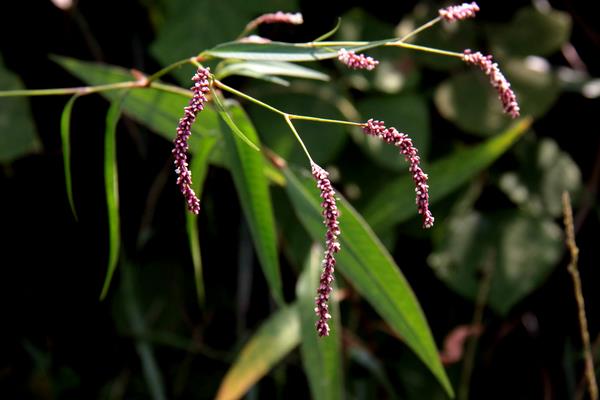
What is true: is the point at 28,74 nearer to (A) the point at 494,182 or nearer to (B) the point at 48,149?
(B) the point at 48,149

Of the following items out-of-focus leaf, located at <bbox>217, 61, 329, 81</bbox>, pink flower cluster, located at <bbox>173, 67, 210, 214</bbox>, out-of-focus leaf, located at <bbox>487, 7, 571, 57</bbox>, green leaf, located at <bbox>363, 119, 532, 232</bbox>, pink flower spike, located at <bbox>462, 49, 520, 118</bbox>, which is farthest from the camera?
out-of-focus leaf, located at <bbox>487, 7, 571, 57</bbox>

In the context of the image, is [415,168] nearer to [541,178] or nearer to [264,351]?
[264,351]

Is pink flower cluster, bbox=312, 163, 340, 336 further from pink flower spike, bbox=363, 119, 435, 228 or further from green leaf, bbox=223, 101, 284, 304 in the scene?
green leaf, bbox=223, 101, 284, 304

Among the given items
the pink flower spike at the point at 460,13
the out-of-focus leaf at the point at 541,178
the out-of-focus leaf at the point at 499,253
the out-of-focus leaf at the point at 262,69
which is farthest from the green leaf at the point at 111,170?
the out-of-focus leaf at the point at 541,178

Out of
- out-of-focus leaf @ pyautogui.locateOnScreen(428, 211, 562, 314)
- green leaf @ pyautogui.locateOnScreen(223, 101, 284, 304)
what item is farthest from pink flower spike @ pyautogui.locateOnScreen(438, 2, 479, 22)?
out-of-focus leaf @ pyautogui.locateOnScreen(428, 211, 562, 314)

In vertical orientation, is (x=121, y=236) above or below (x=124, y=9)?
below

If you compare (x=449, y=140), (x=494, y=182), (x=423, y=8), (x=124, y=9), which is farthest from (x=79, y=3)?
(x=494, y=182)

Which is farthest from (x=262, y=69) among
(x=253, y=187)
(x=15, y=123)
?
(x=15, y=123)
